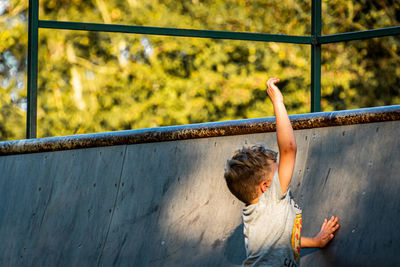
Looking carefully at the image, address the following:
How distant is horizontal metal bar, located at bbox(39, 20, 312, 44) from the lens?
6398mm

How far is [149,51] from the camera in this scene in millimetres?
6992

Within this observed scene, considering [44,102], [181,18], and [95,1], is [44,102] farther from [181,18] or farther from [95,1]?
[181,18]

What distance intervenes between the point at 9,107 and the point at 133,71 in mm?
1366

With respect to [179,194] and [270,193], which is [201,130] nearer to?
[179,194]

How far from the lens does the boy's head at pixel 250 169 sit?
106 inches

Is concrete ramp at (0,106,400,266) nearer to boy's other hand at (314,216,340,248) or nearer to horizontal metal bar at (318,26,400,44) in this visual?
boy's other hand at (314,216,340,248)

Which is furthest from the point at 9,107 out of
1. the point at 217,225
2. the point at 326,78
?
the point at 217,225

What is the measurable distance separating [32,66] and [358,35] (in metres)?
3.16

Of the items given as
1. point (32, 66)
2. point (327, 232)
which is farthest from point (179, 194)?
point (32, 66)

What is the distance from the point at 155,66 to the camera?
23.1 ft

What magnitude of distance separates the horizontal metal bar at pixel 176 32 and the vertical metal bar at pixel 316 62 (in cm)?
7

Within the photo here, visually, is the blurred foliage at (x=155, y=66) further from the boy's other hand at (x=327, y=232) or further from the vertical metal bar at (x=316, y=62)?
the boy's other hand at (x=327, y=232)

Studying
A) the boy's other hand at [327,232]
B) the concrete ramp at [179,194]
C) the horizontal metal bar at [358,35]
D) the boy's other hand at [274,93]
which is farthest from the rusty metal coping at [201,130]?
the horizontal metal bar at [358,35]

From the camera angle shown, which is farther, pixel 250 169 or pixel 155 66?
pixel 155 66
